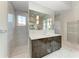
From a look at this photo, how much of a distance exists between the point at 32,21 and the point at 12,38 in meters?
0.47

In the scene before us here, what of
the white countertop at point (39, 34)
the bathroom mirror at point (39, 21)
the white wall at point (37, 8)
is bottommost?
the white countertop at point (39, 34)

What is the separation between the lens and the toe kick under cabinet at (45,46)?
4.18 ft

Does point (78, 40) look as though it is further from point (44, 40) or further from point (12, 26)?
point (12, 26)

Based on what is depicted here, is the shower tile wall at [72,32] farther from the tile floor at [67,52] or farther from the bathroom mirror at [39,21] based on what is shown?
the bathroom mirror at [39,21]

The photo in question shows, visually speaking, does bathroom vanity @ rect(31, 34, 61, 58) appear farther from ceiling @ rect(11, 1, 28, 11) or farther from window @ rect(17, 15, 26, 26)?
ceiling @ rect(11, 1, 28, 11)

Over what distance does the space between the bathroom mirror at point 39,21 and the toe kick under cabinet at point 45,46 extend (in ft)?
0.64

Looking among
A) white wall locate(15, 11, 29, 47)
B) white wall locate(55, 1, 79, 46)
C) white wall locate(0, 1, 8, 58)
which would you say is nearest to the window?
white wall locate(15, 11, 29, 47)

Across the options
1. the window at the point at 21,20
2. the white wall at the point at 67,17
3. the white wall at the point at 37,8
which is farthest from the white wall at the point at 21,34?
the white wall at the point at 67,17

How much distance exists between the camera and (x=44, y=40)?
132cm

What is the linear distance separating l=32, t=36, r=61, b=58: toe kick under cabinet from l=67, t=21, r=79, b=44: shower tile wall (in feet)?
0.57

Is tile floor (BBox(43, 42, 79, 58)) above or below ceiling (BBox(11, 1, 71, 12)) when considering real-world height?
below

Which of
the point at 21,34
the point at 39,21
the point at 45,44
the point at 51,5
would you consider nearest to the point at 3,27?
the point at 21,34

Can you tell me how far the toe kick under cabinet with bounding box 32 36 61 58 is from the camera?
4.18 feet

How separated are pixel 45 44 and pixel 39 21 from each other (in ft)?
1.27
